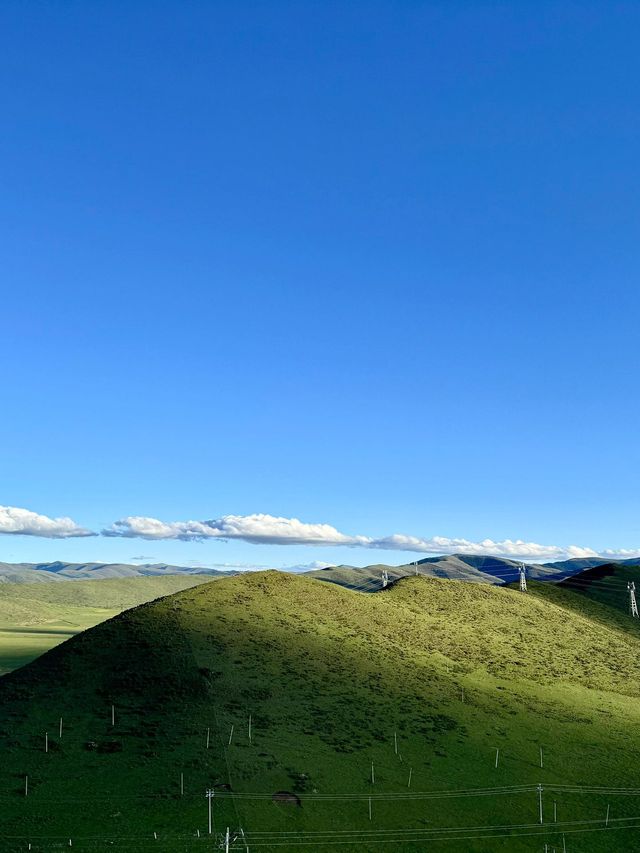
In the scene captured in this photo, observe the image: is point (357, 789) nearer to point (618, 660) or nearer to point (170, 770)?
point (170, 770)

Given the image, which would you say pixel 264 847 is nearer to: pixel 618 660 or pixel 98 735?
pixel 98 735

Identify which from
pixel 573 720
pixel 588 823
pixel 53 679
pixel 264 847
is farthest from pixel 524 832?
pixel 53 679

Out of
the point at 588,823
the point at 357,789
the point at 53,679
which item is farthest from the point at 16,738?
the point at 588,823

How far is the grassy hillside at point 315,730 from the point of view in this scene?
244 ft

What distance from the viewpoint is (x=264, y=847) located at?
69000 mm

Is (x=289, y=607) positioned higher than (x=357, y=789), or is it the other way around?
(x=289, y=607)

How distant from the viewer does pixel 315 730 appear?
97250 mm

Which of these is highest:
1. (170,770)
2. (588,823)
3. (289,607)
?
(289,607)

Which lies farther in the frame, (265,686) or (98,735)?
(265,686)

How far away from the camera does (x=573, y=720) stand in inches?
4518

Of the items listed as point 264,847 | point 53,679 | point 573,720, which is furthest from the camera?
point 573,720

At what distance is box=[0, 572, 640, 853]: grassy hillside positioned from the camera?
74438mm

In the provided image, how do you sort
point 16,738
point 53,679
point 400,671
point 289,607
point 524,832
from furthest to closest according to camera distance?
point 289,607 → point 400,671 → point 53,679 → point 16,738 → point 524,832

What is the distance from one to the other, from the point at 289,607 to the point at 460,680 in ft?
130
